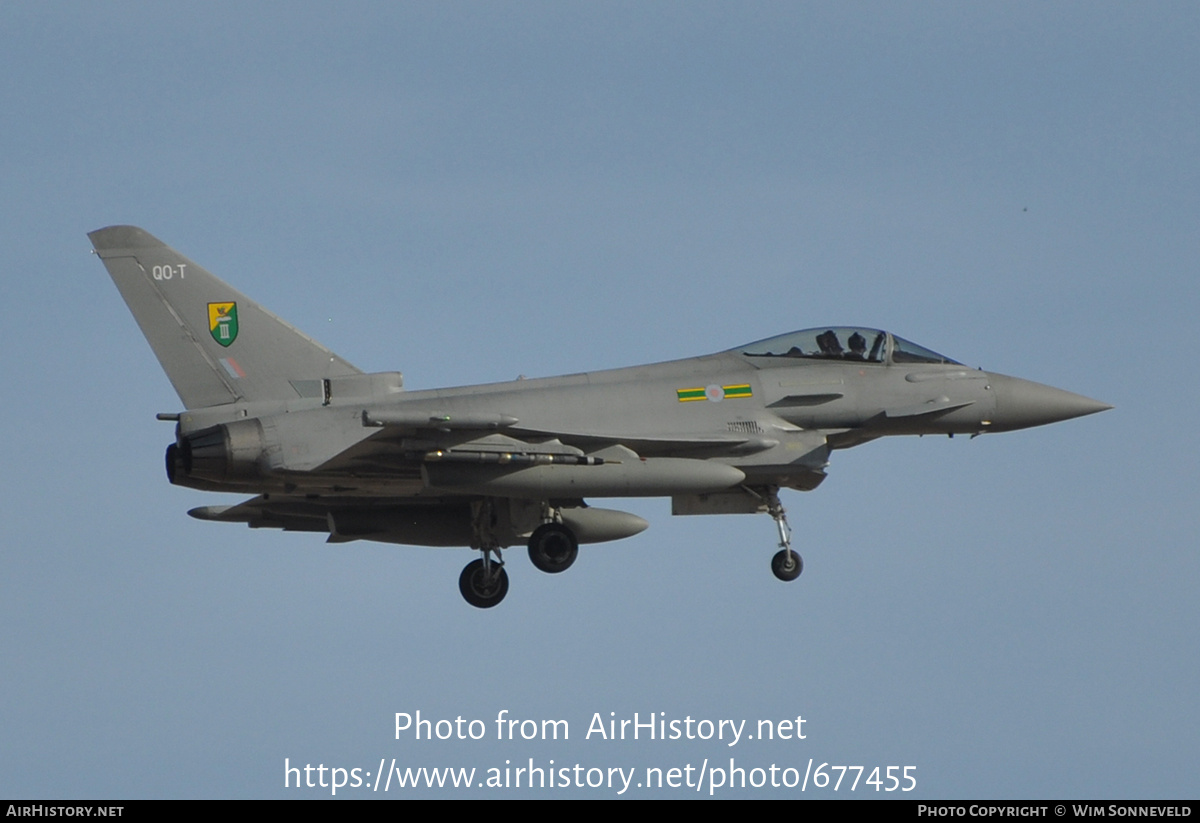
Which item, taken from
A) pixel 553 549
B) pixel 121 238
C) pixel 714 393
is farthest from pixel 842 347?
pixel 121 238

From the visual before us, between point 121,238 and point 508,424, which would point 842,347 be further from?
point 121,238

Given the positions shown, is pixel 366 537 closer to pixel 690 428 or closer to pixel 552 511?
pixel 552 511

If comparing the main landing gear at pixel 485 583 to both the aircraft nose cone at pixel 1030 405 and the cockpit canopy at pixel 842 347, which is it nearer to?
the cockpit canopy at pixel 842 347

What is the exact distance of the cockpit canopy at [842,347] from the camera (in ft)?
76.1

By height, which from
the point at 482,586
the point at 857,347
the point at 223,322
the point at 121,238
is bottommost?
the point at 482,586

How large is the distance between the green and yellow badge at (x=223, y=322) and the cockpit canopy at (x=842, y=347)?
6142 mm

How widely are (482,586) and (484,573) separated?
0.17 metres

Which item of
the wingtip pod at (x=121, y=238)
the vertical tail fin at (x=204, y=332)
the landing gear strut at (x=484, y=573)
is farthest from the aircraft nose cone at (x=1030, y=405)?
the wingtip pod at (x=121, y=238)

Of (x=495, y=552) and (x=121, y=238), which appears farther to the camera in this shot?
(x=495, y=552)

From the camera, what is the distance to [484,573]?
77.3ft

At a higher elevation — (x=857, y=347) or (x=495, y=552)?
(x=857, y=347)

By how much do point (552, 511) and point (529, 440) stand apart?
1.90 meters
